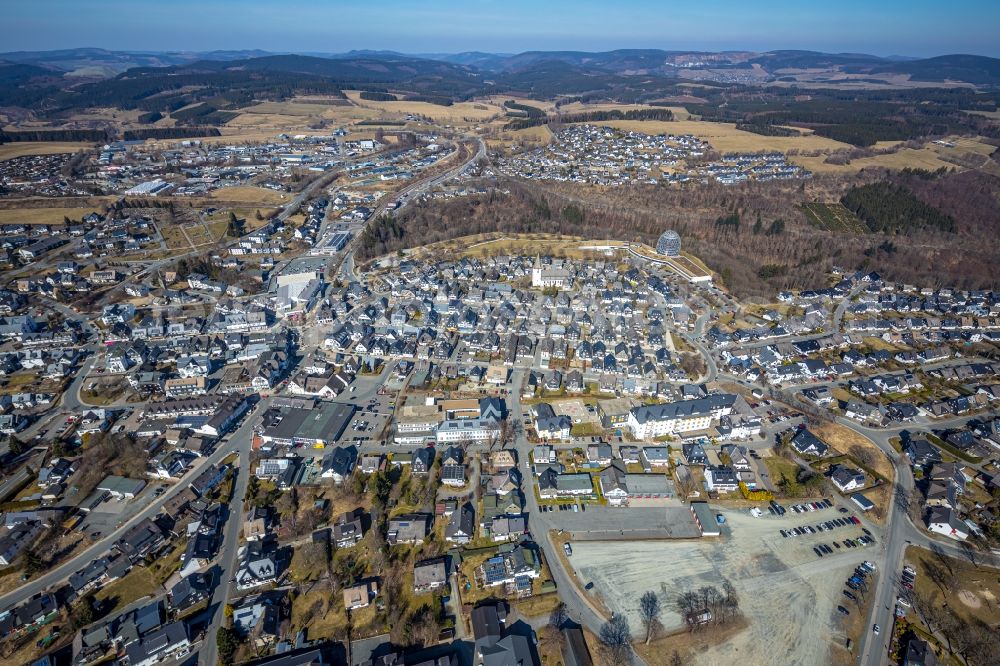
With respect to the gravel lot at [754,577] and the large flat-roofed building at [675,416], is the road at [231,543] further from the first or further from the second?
the large flat-roofed building at [675,416]

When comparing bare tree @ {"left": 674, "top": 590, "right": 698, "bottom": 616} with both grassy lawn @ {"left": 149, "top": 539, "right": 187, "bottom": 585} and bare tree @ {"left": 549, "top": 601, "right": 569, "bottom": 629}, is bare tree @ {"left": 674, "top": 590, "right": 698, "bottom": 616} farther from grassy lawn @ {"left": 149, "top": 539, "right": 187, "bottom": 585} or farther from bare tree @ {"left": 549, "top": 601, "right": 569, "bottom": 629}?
grassy lawn @ {"left": 149, "top": 539, "right": 187, "bottom": 585}

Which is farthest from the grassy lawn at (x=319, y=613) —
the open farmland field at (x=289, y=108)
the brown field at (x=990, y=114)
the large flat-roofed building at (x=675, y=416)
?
the brown field at (x=990, y=114)

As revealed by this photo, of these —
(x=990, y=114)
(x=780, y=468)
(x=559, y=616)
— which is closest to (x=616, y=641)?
(x=559, y=616)

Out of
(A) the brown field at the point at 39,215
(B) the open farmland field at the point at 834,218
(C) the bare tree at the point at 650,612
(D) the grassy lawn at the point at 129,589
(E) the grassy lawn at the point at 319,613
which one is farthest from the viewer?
(B) the open farmland field at the point at 834,218

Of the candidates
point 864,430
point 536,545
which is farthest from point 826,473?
point 536,545

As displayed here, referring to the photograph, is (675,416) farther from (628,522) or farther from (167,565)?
(167,565)

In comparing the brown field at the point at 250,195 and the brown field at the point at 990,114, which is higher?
the brown field at the point at 990,114

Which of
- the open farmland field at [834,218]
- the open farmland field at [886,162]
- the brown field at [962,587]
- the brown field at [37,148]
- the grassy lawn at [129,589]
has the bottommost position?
the grassy lawn at [129,589]
